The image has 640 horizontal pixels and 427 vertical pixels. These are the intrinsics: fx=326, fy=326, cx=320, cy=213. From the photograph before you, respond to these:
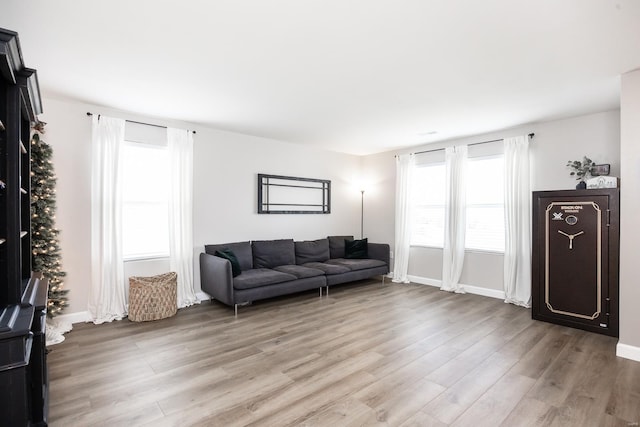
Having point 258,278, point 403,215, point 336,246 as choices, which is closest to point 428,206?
point 403,215

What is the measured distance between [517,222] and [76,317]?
596 centimetres

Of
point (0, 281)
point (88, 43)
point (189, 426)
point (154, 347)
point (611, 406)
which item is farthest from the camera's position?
point (154, 347)

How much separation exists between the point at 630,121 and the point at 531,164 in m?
1.76

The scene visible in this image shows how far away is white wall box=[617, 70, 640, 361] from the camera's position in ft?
9.65

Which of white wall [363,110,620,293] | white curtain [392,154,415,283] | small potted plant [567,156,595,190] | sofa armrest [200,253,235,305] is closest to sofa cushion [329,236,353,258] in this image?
white curtain [392,154,415,283]

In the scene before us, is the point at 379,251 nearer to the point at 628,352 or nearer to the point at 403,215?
the point at 403,215

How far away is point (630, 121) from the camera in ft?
9.75

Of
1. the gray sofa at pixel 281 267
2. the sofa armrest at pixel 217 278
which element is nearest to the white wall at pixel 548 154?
the gray sofa at pixel 281 267

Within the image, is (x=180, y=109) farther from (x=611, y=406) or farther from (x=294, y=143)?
(x=611, y=406)

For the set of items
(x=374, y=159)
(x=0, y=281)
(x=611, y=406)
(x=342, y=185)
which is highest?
(x=374, y=159)

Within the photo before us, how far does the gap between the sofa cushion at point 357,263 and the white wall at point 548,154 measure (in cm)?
73

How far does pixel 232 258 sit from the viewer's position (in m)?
4.56

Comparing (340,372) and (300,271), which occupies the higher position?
(300,271)

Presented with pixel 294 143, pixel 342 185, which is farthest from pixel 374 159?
pixel 294 143
